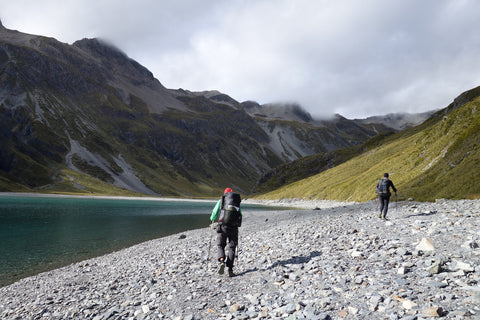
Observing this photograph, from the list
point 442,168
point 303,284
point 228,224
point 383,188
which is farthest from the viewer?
point 442,168

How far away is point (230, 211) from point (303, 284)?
490cm

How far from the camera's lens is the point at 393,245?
1301 cm

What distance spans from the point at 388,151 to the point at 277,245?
387 ft

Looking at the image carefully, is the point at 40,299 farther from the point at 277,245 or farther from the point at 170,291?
the point at 277,245

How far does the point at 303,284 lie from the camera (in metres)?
10.8

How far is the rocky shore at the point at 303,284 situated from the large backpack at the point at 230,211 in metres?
2.57

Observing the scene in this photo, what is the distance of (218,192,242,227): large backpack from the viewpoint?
14016 mm

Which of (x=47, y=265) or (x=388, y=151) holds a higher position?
(x=388, y=151)

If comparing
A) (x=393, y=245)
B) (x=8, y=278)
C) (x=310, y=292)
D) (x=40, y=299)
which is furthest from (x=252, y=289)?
(x=8, y=278)

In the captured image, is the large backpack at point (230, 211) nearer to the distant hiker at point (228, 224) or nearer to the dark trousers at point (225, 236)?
the distant hiker at point (228, 224)

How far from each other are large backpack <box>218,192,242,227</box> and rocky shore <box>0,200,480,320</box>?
2.57 metres

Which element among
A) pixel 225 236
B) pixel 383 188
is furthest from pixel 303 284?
pixel 383 188

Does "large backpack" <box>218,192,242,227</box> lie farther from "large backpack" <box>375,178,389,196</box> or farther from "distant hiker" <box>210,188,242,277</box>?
"large backpack" <box>375,178,389,196</box>

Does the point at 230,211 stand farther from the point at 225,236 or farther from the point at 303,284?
the point at 303,284
